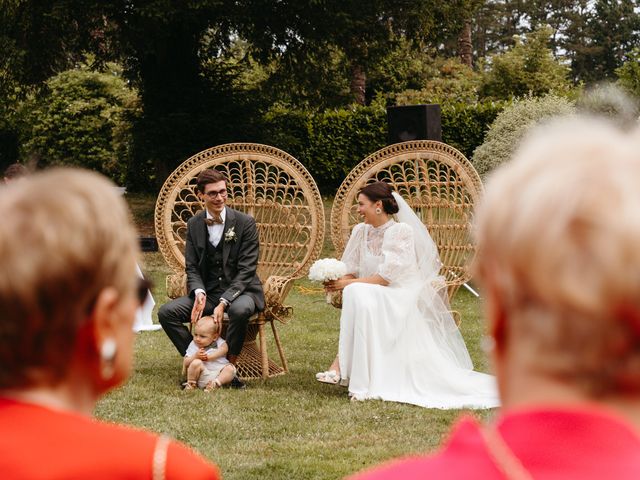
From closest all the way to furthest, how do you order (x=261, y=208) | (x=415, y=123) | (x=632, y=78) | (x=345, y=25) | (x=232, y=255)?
1. (x=232, y=255)
2. (x=261, y=208)
3. (x=415, y=123)
4. (x=345, y=25)
5. (x=632, y=78)

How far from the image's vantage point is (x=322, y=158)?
71.6 feet

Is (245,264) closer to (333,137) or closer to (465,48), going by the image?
(333,137)

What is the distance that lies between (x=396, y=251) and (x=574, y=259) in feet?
20.3

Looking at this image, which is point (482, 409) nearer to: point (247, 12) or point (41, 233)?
point (41, 233)

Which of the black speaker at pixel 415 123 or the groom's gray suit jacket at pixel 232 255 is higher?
the black speaker at pixel 415 123

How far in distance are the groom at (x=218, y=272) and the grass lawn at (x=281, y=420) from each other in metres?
0.46

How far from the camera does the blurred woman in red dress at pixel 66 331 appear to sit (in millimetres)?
1186

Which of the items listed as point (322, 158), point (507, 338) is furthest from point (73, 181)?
point (322, 158)

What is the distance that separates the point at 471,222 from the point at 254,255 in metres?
2.05

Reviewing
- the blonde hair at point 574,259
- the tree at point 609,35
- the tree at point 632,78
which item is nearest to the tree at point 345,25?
the tree at point 632,78

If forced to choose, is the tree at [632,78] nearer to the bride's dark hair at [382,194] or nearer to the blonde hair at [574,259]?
the bride's dark hair at [382,194]

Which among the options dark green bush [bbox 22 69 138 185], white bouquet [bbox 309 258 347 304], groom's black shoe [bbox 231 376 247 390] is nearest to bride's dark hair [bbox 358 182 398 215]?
white bouquet [bbox 309 258 347 304]

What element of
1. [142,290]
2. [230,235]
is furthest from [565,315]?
[230,235]

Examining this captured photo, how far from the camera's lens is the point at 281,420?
6.01 meters
